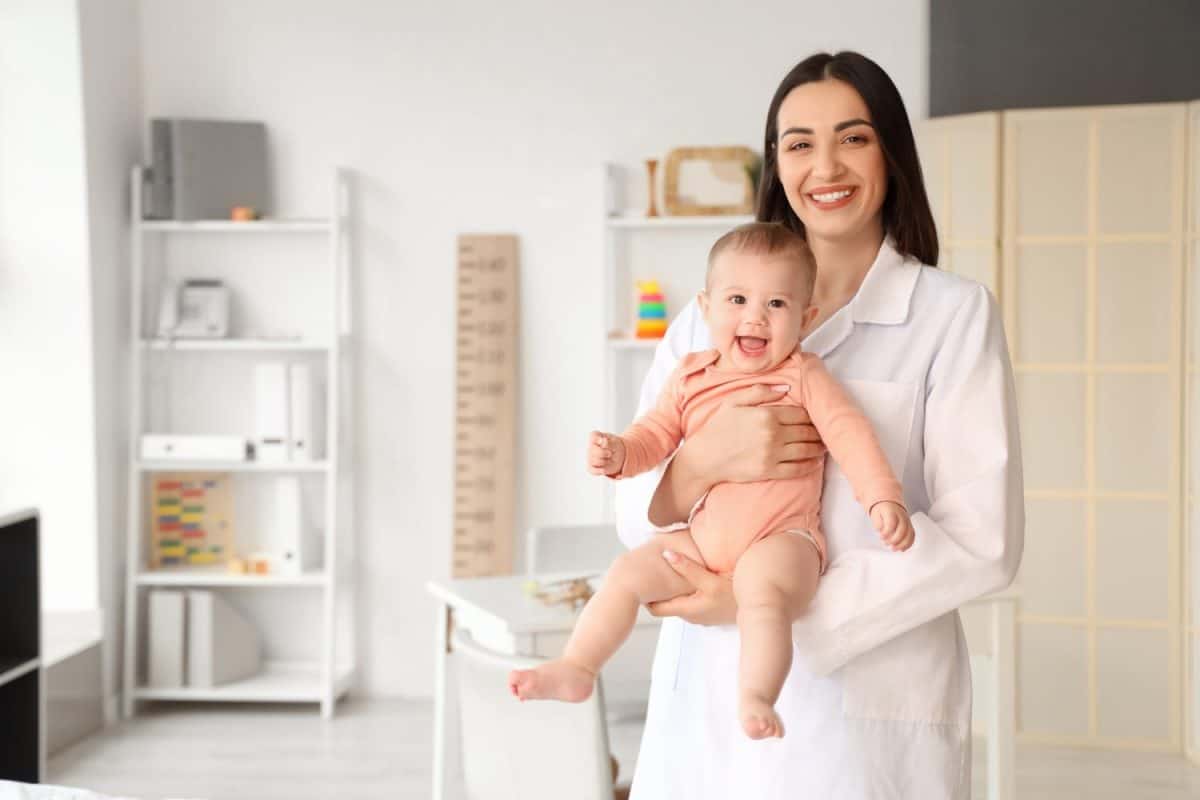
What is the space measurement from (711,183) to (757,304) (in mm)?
3323

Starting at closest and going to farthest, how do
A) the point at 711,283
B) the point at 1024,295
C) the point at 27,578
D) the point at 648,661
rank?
1. the point at 711,283
2. the point at 648,661
3. the point at 27,578
4. the point at 1024,295

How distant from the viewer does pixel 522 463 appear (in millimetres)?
5023

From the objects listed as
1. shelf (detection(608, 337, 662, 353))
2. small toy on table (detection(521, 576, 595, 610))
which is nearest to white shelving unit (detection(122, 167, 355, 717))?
shelf (detection(608, 337, 662, 353))

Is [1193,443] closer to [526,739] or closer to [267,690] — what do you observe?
[526,739]

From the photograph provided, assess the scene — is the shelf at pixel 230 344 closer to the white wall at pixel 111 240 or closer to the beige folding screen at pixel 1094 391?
the white wall at pixel 111 240

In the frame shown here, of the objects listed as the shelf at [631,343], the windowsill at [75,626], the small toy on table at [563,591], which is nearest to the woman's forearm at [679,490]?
the small toy on table at [563,591]

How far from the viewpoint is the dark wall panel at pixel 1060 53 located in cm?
464

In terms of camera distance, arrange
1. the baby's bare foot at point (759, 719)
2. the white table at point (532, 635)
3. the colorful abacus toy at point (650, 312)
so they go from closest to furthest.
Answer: the baby's bare foot at point (759, 719), the white table at point (532, 635), the colorful abacus toy at point (650, 312)

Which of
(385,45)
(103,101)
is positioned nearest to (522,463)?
(385,45)

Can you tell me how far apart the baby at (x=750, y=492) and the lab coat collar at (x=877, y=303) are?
0.13 ft

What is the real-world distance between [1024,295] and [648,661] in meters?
2.02

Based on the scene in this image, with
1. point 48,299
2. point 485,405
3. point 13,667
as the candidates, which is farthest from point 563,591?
point 48,299

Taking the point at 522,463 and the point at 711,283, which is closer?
the point at 711,283

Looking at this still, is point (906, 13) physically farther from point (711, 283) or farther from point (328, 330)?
point (711, 283)
